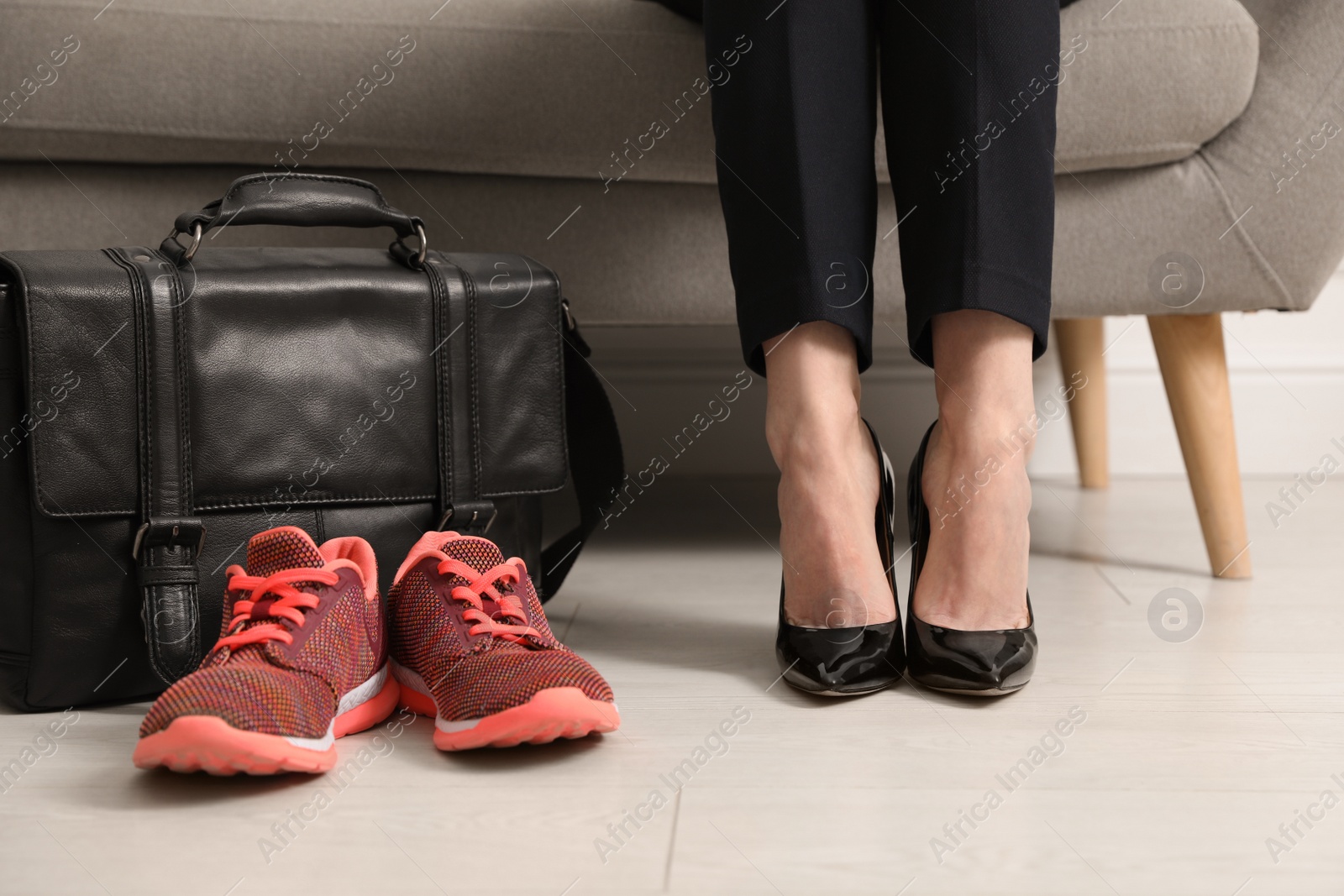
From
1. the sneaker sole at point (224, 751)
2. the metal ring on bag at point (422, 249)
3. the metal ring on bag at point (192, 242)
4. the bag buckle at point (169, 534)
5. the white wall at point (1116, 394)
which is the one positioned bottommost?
the white wall at point (1116, 394)

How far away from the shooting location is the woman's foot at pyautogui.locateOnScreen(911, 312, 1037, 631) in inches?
26.1

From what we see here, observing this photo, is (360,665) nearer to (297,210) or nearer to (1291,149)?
(297,210)

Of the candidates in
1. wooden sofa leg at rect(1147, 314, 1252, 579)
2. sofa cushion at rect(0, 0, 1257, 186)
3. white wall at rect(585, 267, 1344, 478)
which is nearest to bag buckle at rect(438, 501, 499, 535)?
sofa cushion at rect(0, 0, 1257, 186)

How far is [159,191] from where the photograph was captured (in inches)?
36.7

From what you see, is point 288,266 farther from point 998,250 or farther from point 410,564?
point 998,250

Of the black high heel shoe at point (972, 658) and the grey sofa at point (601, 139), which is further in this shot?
the grey sofa at point (601, 139)

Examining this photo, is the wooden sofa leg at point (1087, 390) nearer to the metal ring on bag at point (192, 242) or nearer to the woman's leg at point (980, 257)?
the woman's leg at point (980, 257)

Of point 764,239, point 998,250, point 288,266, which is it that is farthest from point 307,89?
point 998,250

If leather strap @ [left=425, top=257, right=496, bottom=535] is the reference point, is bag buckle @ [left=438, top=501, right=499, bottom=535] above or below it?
below

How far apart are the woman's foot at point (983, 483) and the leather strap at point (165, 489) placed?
0.47 metres

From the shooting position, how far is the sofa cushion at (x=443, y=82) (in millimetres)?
893

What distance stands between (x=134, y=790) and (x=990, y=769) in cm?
44

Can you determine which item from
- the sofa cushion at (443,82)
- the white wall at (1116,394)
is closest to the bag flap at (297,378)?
the sofa cushion at (443,82)

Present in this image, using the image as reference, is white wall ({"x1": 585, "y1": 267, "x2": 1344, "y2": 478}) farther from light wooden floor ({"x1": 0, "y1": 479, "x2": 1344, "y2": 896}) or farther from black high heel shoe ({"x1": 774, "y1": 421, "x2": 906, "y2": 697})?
black high heel shoe ({"x1": 774, "y1": 421, "x2": 906, "y2": 697})
